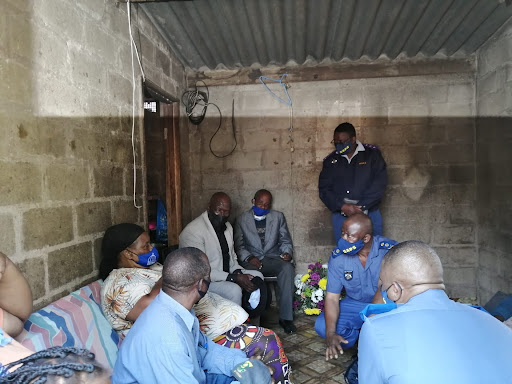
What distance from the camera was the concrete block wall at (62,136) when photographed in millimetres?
2002

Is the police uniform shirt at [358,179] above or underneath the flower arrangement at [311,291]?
above

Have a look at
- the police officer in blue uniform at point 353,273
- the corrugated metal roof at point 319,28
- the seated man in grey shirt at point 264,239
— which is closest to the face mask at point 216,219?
the seated man in grey shirt at point 264,239

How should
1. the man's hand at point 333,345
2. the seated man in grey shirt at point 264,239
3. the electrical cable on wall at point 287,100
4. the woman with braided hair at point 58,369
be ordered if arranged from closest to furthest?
the woman with braided hair at point 58,369 → the man's hand at point 333,345 → the seated man in grey shirt at point 264,239 → the electrical cable on wall at point 287,100

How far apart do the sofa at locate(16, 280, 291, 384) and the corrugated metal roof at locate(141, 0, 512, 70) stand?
2.66m

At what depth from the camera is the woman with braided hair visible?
0.84m

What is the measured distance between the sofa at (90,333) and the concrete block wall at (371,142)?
2608mm

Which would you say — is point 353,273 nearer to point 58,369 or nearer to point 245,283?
point 245,283

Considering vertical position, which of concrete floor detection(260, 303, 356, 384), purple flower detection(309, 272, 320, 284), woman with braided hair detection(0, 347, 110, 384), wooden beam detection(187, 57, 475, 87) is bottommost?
concrete floor detection(260, 303, 356, 384)

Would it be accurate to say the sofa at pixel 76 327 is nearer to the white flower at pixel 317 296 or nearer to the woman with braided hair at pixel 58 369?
the woman with braided hair at pixel 58 369

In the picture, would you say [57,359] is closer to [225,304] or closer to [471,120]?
[225,304]

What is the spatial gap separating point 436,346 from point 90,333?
5.91 ft

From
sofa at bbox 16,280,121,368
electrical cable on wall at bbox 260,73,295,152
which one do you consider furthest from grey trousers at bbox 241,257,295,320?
sofa at bbox 16,280,121,368

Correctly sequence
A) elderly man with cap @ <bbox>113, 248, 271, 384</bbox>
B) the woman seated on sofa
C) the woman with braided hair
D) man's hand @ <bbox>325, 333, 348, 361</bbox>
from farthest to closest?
1. man's hand @ <bbox>325, 333, 348, 361</bbox>
2. the woman seated on sofa
3. elderly man with cap @ <bbox>113, 248, 271, 384</bbox>
4. the woman with braided hair

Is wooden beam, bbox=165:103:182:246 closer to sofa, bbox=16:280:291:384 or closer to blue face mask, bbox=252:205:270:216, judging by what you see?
blue face mask, bbox=252:205:270:216
